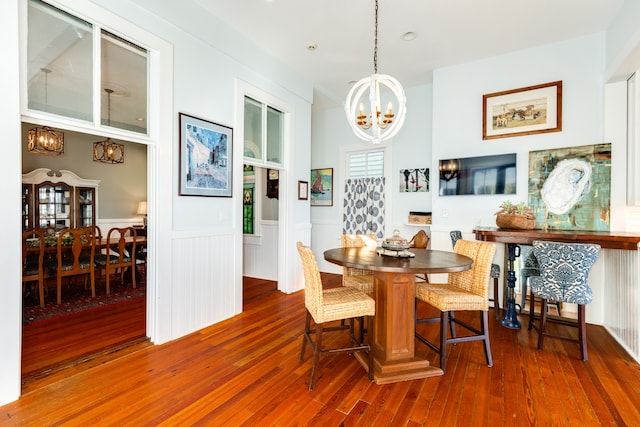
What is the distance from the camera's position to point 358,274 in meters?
3.18

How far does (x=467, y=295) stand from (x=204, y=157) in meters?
2.77

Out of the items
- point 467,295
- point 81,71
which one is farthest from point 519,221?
point 81,71

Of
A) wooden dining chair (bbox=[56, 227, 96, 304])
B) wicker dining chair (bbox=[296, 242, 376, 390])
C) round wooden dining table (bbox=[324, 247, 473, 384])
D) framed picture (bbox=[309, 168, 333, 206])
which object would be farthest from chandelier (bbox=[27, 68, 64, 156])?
round wooden dining table (bbox=[324, 247, 473, 384])

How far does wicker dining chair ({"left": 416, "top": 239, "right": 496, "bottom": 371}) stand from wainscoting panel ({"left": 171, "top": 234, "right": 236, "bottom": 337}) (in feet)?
6.82

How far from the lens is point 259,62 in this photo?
12.6 ft

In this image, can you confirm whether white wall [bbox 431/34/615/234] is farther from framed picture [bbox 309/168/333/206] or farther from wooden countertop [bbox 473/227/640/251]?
framed picture [bbox 309/168/333/206]

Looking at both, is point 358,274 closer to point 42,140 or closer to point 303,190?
point 303,190

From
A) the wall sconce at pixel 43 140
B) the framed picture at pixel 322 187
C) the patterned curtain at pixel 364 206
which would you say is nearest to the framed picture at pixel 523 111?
the patterned curtain at pixel 364 206

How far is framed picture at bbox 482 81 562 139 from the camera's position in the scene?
3.61 metres

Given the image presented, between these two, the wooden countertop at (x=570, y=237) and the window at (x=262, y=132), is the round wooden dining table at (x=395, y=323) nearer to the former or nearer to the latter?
the wooden countertop at (x=570, y=237)

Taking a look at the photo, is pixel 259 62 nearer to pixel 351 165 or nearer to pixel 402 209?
pixel 351 165

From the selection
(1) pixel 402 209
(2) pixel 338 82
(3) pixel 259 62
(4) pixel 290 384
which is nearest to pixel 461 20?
(2) pixel 338 82

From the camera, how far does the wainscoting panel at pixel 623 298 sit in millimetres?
2598

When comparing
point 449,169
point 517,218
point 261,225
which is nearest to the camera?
point 517,218
